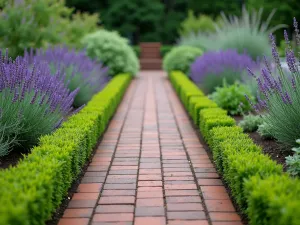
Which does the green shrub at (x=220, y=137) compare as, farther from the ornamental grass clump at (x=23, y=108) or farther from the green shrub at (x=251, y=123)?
the ornamental grass clump at (x=23, y=108)

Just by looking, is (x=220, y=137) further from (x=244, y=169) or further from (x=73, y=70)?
(x=73, y=70)

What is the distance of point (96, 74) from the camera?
9070mm

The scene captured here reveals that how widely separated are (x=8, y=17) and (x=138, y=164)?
510 centimetres

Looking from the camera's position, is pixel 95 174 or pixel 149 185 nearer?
pixel 149 185

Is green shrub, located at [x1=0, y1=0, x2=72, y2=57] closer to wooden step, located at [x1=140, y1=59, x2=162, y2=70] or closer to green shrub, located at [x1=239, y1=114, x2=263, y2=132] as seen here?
green shrub, located at [x1=239, y1=114, x2=263, y2=132]

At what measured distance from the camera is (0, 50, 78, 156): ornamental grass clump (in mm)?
3920

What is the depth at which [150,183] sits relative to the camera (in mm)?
3893

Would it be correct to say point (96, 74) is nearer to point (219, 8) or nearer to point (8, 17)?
point (8, 17)

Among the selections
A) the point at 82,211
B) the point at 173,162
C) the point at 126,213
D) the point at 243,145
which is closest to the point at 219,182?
the point at 243,145

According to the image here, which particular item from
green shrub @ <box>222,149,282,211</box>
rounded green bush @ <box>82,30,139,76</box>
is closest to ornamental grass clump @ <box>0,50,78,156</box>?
green shrub @ <box>222,149,282,211</box>

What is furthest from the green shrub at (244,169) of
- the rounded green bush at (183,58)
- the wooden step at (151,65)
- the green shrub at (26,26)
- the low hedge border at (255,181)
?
the wooden step at (151,65)

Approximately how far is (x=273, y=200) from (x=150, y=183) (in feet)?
5.60

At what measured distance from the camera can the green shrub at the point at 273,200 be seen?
2.18 meters

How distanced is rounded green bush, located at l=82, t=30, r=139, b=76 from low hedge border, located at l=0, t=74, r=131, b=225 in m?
8.80
